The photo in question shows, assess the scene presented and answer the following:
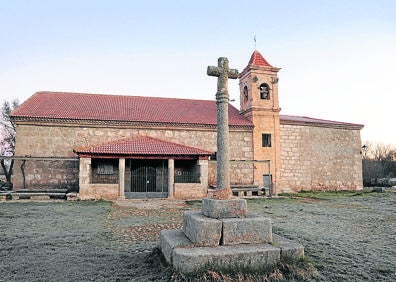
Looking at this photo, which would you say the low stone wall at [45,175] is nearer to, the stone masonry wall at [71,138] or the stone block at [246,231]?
the stone masonry wall at [71,138]

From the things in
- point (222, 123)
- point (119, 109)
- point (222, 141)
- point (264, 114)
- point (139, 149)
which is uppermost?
point (119, 109)

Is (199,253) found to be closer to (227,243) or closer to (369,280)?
(227,243)

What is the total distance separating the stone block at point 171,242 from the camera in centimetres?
392

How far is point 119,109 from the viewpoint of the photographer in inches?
754

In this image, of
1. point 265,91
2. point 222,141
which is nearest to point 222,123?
point 222,141

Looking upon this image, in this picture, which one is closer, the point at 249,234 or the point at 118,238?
the point at 249,234

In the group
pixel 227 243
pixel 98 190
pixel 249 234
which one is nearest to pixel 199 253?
pixel 227 243

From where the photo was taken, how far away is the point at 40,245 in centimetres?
533

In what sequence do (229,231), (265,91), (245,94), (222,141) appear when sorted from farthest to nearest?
(245,94) < (265,91) < (222,141) < (229,231)

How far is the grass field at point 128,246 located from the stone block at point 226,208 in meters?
1.07

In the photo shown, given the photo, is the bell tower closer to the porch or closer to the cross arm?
the porch

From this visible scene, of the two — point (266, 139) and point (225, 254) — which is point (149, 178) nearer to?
point (266, 139)

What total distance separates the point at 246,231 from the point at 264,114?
1678 cm

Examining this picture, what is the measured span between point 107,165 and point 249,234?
45.9 ft
